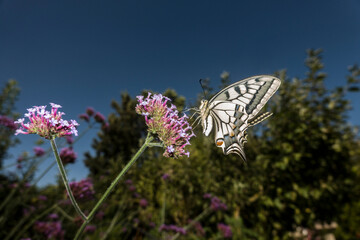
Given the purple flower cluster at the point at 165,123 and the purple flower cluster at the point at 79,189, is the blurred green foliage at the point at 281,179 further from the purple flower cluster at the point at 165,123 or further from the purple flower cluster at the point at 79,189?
the purple flower cluster at the point at 165,123

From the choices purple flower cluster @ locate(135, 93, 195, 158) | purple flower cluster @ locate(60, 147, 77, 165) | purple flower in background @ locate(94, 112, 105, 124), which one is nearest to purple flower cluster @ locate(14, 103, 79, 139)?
purple flower cluster @ locate(135, 93, 195, 158)

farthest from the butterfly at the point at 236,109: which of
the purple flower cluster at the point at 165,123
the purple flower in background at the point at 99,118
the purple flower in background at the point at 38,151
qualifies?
the purple flower in background at the point at 38,151

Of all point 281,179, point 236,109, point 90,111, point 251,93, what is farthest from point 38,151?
point 281,179

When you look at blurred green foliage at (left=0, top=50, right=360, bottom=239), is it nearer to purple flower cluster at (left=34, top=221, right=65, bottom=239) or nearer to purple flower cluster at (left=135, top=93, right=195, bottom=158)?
purple flower cluster at (left=34, top=221, right=65, bottom=239)

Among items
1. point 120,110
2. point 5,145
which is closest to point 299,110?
point 5,145

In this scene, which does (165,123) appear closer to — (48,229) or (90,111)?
(48,229)

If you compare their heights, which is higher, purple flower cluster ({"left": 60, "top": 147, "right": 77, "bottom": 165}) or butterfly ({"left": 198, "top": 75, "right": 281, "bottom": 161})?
butterfly ({"left": 198, "top": 75, "right": 281, "bottom": 161})
